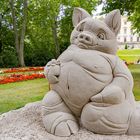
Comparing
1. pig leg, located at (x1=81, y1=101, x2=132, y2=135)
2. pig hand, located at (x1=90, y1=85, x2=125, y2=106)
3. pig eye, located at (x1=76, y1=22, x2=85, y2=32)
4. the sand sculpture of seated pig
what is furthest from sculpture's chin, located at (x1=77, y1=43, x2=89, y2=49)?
pig leg, located at (x1=81, y1=101, x2=132, y2=135)

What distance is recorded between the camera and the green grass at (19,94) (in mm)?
6479

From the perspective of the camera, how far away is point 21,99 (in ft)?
23.3

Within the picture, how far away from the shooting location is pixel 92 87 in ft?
10.6

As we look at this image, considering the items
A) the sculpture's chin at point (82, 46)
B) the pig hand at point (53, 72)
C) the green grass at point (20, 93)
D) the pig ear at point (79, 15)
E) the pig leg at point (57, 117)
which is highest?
the pig ear at point (79, 15)

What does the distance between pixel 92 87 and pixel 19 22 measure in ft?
58.5

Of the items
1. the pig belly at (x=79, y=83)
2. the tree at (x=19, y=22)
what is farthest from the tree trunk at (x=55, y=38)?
the pig belly at (x=79, y=83)

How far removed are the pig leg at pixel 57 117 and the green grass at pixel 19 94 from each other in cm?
272

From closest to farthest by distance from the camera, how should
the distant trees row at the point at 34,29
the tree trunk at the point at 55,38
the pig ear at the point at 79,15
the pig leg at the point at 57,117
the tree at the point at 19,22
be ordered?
the pig leg at the point at 57,117, the pig ear at the point at 79,15, the tree at the point at 19,22, the distant trees row at the point at 34,29, the tree trunk at the point at 55,38

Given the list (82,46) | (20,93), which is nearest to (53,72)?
(82,46)

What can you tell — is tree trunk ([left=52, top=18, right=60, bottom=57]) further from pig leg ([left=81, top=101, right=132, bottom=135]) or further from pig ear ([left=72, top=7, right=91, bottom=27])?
pig leg ([left=81, top=101, right=132, bottom=135])

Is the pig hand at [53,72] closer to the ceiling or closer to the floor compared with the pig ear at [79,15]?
closer to the floor

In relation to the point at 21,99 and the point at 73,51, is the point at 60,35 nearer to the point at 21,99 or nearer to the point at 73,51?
the point at 21,99

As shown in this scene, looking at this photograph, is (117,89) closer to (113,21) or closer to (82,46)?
(82,46)

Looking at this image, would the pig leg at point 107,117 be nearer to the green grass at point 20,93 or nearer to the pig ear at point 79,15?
the pig ear at point 79,15
